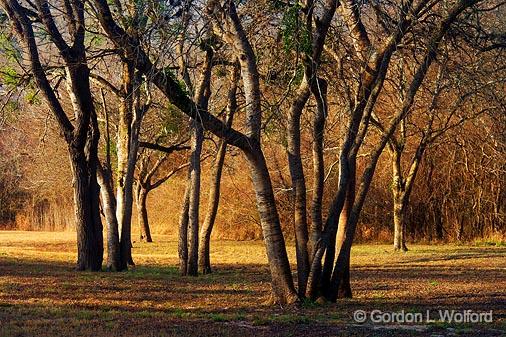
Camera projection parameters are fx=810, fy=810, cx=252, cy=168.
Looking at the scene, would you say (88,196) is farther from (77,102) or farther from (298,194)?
(298,194)

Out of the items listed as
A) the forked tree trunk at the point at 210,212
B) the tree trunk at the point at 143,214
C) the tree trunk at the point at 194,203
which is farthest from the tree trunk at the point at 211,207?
the tree trunk at the point at 143,214

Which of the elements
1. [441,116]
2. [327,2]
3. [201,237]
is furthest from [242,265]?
[327,2]

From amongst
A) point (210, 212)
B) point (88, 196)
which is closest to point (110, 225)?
point (88, 196)

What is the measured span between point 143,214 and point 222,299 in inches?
1021

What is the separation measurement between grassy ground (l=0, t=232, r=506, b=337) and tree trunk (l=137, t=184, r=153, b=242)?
39.3 feet

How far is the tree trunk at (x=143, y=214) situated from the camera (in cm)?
3941

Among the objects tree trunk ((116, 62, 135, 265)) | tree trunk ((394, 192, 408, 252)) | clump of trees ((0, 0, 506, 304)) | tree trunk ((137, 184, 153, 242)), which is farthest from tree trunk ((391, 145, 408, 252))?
tree trunk ((137, 184, 153, 242))

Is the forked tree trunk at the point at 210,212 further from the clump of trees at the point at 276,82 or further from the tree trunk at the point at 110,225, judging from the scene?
the tree trunk at the point at 110,225

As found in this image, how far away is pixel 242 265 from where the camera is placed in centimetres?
2545

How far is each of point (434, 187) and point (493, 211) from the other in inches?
114

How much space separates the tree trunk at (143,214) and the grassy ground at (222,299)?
1198 cm

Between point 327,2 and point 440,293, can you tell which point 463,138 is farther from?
point 327,2

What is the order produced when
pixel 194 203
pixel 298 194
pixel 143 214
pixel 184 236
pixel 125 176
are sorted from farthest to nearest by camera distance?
1. pixel 143 214
2. pixel 125 176
3. pixel 184 236
4. pixel 194 203
5. pixel 298 194

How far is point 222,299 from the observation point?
14898 mm
